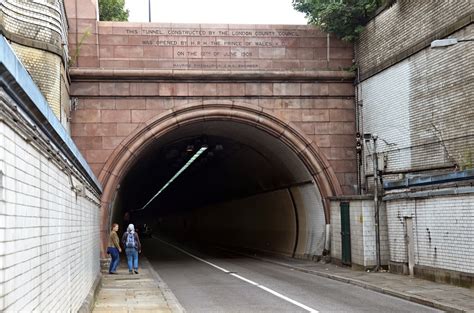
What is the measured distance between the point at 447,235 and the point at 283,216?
44.2 feet

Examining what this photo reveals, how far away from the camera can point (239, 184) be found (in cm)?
3438

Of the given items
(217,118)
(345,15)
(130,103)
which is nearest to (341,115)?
(345,15)

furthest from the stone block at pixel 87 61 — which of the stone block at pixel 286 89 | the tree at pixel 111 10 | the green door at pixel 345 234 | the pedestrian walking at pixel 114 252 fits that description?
the tree at pixel 111 10

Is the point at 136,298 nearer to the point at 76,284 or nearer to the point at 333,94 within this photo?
the point at 76,284

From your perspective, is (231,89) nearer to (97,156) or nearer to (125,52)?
(125,52)

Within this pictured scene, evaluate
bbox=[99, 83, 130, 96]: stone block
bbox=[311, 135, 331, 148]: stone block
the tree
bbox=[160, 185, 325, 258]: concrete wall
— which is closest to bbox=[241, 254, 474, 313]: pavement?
bbox=[160, 185, 325, 258]: concrete wall

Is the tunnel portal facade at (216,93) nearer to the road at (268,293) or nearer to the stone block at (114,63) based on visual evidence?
the stone block at (114,63)

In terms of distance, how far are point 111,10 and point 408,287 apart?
2381 cm

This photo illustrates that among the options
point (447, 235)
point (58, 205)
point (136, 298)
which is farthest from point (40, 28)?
point (447, 235)

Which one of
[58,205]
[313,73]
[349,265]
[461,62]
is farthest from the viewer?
[313,73]

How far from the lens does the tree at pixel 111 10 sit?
105 feet

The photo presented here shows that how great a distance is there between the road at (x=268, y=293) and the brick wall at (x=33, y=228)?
4.26 meters

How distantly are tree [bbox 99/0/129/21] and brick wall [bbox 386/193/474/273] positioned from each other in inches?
800

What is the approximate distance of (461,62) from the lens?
15.4m
